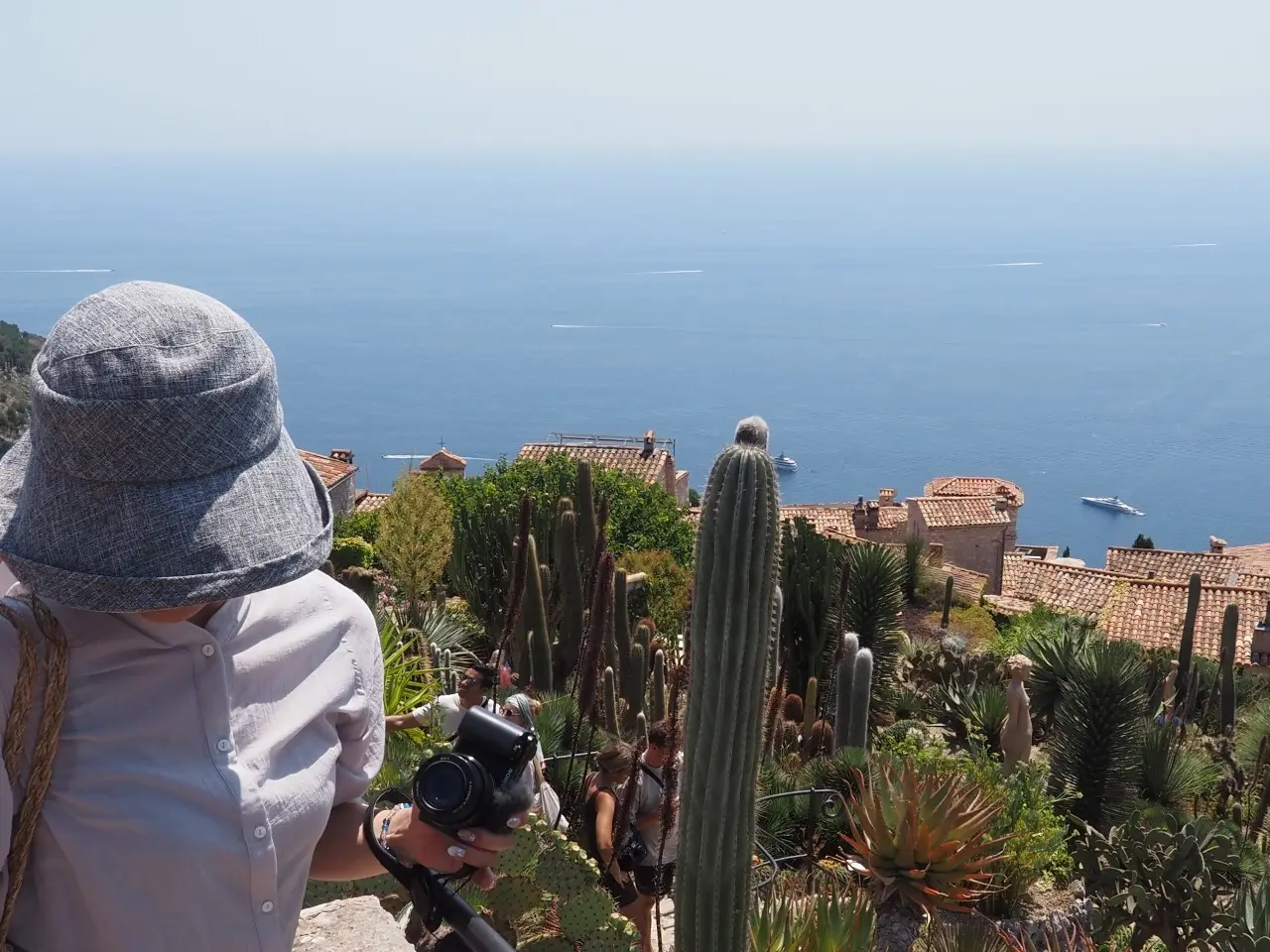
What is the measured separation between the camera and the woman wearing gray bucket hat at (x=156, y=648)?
3.91ft

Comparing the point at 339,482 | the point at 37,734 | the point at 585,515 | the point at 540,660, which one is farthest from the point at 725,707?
the point at 339,482

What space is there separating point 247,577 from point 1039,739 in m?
9.52

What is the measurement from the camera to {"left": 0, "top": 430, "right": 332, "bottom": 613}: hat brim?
1181mm

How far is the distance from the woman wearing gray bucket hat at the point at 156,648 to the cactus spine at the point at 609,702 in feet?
18.5

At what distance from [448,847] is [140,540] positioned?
1.61 feet

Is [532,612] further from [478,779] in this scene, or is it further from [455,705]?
[478,779]

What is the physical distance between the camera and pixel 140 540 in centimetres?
119

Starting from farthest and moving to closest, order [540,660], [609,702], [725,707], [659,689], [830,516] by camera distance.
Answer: [830,516] < [540,660] < [659,689] < [609,702] < [725,707]

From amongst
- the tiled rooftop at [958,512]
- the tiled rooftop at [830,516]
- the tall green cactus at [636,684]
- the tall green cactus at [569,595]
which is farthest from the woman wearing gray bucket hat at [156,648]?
the tiled rooftop at [958,512]

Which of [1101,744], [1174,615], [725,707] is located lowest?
[1174,615]

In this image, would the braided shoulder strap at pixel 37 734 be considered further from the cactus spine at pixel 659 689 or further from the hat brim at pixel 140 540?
the cactus spine at pixel 659 689

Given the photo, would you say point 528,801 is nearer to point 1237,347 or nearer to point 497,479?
point 497,479

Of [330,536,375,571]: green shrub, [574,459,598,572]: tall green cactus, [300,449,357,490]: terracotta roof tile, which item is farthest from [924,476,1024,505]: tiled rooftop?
[574,459,598,572]: tall green cactus

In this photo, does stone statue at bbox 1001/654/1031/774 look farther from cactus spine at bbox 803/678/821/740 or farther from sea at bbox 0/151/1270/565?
sea at bbox 0/151/1270/565
